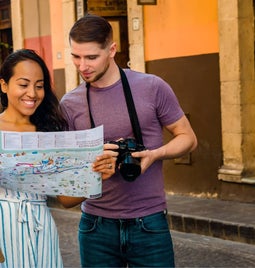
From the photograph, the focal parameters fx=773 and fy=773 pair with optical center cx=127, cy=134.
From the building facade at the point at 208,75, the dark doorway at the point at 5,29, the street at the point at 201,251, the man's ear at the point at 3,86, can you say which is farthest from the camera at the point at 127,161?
the dark doorway at the point at 5,29

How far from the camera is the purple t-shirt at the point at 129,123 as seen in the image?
3.53m

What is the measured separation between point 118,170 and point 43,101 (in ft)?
1.51

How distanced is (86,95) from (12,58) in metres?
0.42

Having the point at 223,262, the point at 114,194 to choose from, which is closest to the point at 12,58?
the point at 114,194

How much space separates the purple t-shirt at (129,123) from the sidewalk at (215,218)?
4615mm

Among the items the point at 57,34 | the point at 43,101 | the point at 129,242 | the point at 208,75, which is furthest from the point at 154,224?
the point at 57,34

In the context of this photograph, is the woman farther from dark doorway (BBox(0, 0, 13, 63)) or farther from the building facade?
dark doorway (BBox(0, 0, 13, 63))

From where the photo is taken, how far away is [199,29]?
34.2 ft

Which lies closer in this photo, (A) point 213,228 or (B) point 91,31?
(B) point 91,31

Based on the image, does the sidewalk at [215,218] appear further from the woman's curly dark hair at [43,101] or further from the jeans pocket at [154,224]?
the woman's curly dark hair at [43,101]

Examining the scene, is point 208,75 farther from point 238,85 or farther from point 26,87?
point 26,87

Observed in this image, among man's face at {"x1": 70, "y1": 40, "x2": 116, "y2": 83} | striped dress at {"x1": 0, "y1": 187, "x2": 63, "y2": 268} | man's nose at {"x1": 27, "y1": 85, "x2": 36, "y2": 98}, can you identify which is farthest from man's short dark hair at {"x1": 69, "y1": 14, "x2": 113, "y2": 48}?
striped dress at {"x1": 0, "y1": 187, "x2": 63, "y2": 268}

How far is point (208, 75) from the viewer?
10234 mm

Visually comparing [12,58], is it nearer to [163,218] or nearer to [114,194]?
[114,194]
